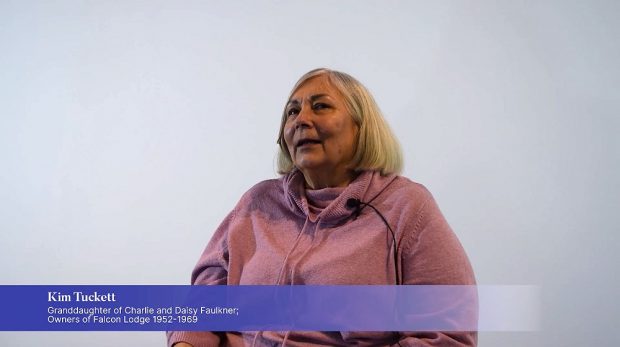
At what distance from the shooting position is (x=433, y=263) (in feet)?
2.99

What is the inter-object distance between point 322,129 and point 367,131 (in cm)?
9

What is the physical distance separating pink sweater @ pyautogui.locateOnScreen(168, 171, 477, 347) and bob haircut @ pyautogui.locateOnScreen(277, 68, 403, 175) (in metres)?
0.03

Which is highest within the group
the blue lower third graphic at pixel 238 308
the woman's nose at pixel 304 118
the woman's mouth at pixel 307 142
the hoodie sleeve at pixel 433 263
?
the woman's nose at pixel 304 118

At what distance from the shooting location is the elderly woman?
93 centimetres

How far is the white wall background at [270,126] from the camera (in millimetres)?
1131

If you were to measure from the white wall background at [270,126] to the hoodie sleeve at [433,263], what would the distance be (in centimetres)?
28

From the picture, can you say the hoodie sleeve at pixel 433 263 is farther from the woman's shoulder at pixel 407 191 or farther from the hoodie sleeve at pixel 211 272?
the hoodie sleeve at pixel 211 272

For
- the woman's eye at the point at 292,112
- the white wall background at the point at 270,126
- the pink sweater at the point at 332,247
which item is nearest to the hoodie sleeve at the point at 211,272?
the pink sweater at the point at 332,247

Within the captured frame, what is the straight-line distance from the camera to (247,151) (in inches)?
51.9

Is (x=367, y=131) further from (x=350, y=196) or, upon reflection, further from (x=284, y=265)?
(x=284, y=265)

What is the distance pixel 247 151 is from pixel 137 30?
1.34 feet

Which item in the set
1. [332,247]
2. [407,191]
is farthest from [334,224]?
[407,191]

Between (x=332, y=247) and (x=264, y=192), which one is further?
(x=264, y=192)

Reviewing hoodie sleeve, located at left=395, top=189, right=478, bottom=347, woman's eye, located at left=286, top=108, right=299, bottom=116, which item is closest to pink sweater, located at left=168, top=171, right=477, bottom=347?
hoodie sleeve, located at left=395, top=189, right=478, bottom=347
